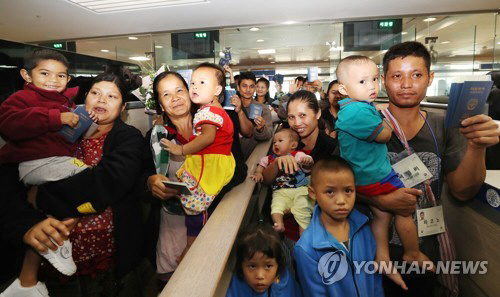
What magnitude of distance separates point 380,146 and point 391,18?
6475 millimetres

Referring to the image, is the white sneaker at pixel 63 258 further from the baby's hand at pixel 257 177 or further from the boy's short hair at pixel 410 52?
the boy's short hair at pixel 410 52

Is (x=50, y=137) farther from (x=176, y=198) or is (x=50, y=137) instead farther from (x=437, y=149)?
(x=437, y=149)

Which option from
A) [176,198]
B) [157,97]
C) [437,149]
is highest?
[157,97]

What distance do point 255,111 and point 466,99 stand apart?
1929mm

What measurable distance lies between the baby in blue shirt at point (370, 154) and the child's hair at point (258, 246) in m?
0.50

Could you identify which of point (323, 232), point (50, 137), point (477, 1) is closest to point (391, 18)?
point (477, 1)

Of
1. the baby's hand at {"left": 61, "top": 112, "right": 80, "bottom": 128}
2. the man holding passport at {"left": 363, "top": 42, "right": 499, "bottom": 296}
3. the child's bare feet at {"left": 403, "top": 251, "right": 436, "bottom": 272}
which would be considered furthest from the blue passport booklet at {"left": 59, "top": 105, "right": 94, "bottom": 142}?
the child's bare feet at {"left": 403, "top": 251, "right": 436, "bottom": 272}

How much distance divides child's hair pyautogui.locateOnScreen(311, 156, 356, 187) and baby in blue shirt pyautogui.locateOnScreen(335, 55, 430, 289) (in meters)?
0.05

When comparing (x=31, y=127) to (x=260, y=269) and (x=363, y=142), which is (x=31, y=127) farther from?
(x=363, y=142)

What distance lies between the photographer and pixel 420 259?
1439mm

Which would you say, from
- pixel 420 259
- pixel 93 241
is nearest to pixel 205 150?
pixel 93 241

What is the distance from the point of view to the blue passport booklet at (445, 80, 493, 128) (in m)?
1.19

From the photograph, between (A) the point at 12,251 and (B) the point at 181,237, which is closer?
(A) the point at 12,251

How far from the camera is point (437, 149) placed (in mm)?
1445
